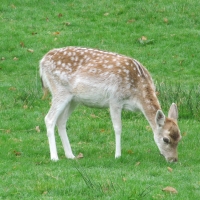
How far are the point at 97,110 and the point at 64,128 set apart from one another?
2860 millimetres

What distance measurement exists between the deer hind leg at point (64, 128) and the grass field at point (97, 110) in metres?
0.24

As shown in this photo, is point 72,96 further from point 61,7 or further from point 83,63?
point 61,7

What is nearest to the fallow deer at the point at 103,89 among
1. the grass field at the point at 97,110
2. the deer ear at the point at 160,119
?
the deer ear at the point at 160,119

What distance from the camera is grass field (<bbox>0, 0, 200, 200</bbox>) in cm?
819

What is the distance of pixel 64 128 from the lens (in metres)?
10.5

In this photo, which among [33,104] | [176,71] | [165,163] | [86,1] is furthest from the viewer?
[86,1]

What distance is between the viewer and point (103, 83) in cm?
1012

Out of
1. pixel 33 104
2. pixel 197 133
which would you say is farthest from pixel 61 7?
pixel 197 133

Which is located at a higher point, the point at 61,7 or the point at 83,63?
the point at 83,63

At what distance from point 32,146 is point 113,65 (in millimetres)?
1850

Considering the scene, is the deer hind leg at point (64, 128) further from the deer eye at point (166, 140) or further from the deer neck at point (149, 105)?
the deer eye at point (166, 140)

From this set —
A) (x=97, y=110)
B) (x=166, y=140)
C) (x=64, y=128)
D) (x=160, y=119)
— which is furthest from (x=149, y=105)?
(x=97, y=110)

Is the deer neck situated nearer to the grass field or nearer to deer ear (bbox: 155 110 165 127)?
deer ear (bbox: 155 110 165 127)

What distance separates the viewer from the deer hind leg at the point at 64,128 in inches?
404
